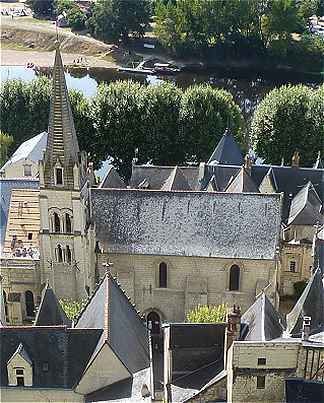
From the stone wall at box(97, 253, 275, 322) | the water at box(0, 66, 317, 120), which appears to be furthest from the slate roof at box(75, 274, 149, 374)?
the water at box(0, 66, 317, 120)

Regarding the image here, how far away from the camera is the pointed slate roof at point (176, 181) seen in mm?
54938

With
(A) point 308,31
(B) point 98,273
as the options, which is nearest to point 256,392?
(B) point 98,273

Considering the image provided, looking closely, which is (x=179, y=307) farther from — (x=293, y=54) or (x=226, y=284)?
(x=293, y=54)

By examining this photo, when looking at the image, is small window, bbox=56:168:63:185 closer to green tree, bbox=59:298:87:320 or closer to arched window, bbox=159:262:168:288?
green tree, bbox=59:298:87:320

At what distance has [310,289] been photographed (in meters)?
34.6

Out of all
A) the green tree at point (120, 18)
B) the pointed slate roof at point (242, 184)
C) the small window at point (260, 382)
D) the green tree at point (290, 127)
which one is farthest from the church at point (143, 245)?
the green tree at point (120, 18)

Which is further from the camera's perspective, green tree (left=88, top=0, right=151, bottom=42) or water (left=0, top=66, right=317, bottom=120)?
green tree (left=88, top=0, right=151, bottom=42)

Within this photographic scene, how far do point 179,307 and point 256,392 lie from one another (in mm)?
17736

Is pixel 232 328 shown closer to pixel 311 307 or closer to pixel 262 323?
pixel 262 323

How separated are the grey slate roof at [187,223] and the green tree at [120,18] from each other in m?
90.6

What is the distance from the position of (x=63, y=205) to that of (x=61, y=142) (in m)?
4.08

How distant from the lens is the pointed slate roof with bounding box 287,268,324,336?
33.6 m

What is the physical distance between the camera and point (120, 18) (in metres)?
131

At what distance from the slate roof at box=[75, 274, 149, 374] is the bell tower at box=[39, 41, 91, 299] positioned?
23.9ft
